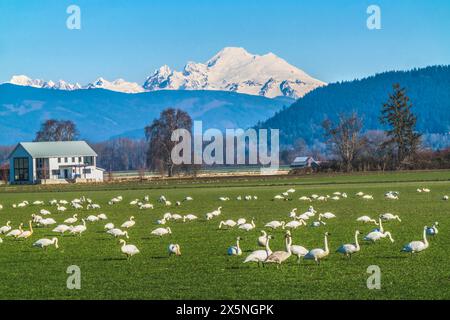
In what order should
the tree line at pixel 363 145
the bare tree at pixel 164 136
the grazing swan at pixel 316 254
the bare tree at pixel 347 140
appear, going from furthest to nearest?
the bare tree at pixel 164 136 < the bare tree at pixel 347 140 < the tree line at pixel 363 145 < the grazing swan at pixel 316 254

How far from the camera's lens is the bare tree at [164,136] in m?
119

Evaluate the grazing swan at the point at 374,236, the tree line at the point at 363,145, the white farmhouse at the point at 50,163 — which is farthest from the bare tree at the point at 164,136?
the grazing swan at the point at 374,236

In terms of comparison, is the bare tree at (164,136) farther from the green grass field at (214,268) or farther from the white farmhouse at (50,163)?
the green grass field at (214,268)

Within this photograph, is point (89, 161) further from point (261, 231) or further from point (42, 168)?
point (261, 231)

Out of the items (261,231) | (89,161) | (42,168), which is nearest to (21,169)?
(42,168)

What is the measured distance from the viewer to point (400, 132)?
112m

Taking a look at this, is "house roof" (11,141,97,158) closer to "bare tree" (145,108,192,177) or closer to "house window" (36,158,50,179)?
"house window" (36,158,50,179)

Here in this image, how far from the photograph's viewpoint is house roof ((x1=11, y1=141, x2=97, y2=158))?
121 meters

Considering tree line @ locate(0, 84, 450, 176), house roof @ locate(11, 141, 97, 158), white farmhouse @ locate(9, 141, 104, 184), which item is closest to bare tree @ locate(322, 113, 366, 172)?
tree line @ locate(0, 84, 450, 176)

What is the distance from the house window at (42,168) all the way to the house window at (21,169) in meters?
1.59

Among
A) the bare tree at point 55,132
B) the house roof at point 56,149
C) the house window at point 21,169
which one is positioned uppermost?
the bare tree at point 55,132

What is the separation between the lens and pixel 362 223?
108 ft
